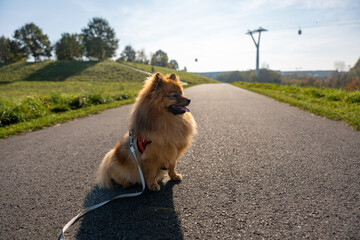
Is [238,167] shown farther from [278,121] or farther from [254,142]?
[278,121]

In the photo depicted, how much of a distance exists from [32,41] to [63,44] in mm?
9044

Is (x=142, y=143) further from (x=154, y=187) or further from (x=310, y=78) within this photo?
(x=310, y=78)

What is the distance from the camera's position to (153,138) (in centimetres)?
281

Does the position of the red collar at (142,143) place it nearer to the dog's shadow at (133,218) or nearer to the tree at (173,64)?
the dog's shadow at (133,218)

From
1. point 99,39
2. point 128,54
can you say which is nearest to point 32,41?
point 99,39

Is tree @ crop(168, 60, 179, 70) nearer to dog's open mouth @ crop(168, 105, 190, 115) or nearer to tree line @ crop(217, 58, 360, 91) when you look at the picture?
tree line @ crop(217, 58, 360, 91)

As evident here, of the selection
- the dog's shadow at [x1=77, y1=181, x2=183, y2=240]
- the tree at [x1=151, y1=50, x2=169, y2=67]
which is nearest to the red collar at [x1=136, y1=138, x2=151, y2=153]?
the dog's shadow at [x1=77, y1=181, x2=183, y2=240]

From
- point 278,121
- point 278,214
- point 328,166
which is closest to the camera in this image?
point 278,214

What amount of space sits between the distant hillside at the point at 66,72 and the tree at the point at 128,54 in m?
55.2

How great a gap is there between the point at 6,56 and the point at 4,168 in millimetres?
87527

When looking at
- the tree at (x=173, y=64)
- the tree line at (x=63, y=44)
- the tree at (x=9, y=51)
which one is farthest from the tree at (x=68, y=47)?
the tree at (x=173, y=64)

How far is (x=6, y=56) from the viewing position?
68.4m

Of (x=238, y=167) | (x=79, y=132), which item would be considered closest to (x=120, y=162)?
(x=238, y=167)

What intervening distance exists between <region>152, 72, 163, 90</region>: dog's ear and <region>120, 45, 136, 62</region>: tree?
4724 inches
